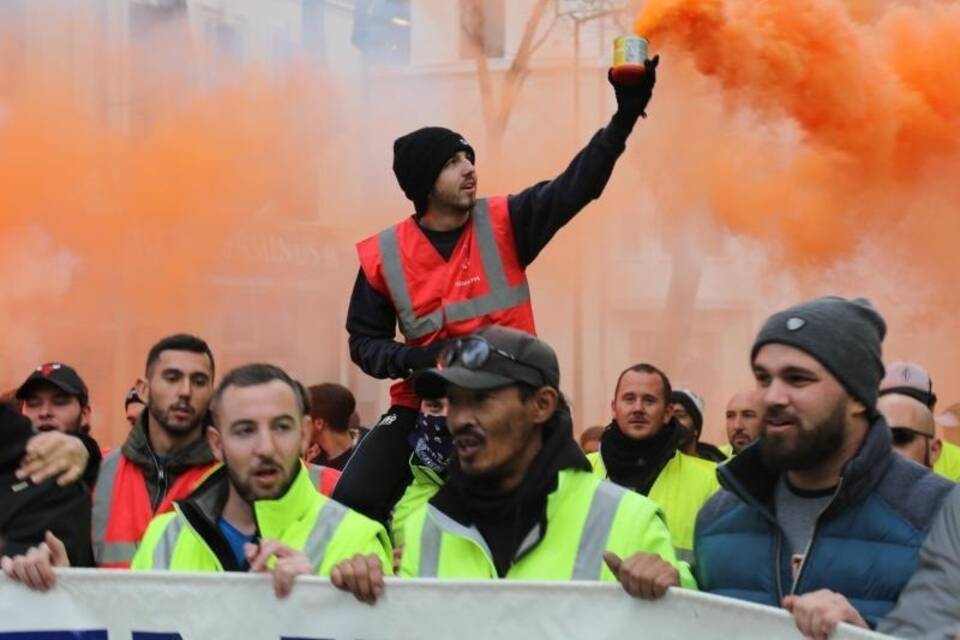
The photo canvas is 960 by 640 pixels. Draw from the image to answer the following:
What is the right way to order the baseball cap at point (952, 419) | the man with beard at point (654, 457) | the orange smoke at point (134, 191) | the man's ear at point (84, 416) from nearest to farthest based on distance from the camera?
the man with beard at point (654, 457), the man's ear at point (84, 416), the baseball cap at point (952, 419), the orange smoke at point (134, 191)

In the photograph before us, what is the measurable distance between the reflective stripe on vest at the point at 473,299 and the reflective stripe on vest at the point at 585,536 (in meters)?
1.53

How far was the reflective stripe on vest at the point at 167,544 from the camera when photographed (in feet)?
18.2

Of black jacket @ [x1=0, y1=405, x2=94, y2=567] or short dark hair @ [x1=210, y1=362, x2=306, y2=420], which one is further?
black jacket @ [x1=0, y1=405, x2=94, y2=567]

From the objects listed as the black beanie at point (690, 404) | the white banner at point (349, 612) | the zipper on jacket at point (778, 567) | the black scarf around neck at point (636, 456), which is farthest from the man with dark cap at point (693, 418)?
the white banner at point (349, 612)

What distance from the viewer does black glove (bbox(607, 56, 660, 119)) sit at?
6.48 m

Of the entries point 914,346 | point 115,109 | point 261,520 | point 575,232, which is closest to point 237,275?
point 115,109

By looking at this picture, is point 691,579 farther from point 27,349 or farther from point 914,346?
point 27,349

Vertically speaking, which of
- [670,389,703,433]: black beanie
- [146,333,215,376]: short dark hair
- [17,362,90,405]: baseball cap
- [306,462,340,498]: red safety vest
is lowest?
[306,462,340,498]: red safety vest

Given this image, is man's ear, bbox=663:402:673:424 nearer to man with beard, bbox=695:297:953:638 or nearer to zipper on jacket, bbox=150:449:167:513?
zipper on jacket, bbox=150:449:167:513

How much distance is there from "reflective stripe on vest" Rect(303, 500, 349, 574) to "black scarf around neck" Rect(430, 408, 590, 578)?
0.39 metres

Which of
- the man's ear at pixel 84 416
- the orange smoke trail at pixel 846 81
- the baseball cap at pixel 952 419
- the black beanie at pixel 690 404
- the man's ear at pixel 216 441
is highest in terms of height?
the orange smoke trail at pixel 846 81

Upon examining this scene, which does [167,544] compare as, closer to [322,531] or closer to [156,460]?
[322,531]

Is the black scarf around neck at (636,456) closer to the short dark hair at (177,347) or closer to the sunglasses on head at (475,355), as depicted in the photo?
the short dark hair at (177,347)

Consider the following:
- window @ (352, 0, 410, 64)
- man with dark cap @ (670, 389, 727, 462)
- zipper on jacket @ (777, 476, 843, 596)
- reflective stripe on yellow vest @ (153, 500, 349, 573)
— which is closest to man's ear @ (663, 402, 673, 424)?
man with dark cap @ (670, 389, 727, 462)
